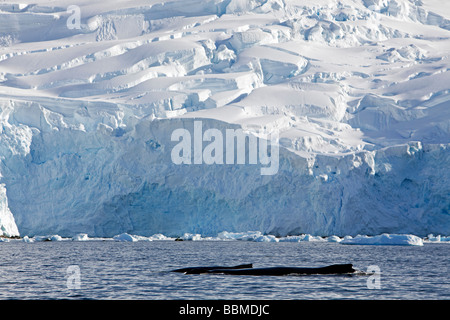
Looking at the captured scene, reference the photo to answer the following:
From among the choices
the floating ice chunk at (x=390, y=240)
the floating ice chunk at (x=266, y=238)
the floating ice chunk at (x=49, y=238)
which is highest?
the floating ice chunk at (x=390, y=240)

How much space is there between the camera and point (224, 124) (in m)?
47.1

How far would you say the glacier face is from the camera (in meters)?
45.3

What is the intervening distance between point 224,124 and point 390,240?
13.4m

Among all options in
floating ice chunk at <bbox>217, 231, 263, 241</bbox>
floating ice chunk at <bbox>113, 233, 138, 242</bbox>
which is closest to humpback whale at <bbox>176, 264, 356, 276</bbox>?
floating ice chunk at <bbox>217, 231, 263, 241</bbox>

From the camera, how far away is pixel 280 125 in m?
50.6

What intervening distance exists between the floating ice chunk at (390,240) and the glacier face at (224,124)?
3281 mm

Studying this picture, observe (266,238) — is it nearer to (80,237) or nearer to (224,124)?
(224,124)

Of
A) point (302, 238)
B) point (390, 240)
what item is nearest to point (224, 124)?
point (302, 238)

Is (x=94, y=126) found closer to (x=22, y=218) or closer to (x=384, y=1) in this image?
(x=22, y=218)

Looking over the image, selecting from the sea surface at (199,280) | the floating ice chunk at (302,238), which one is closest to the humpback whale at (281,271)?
the sea surface at (199,280)

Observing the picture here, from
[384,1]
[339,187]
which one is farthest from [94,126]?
[384,1]

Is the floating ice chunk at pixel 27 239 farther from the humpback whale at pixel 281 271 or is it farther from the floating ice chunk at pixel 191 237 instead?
the humpback whale at pixel 281 271

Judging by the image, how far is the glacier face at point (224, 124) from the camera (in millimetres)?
45281

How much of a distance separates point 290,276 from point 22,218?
98.2 feet
